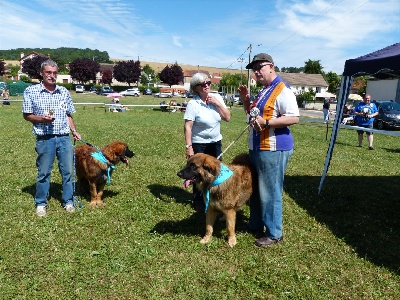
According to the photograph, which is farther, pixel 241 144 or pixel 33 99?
pixel 241 144

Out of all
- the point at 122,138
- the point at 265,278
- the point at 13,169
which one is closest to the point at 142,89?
the point at 122,138

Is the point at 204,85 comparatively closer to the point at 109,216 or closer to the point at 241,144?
the point at 109,216

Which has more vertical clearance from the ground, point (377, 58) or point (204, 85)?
point (377, 58)

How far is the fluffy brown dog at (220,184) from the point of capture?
12.8 ft

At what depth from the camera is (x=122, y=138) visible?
1262 cm

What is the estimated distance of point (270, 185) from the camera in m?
4.05

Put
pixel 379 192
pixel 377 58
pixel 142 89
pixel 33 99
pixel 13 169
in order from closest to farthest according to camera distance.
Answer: pixel 33 99
pixel 377 58
pixel 379 192
pixel 13 169
pixel 142 89

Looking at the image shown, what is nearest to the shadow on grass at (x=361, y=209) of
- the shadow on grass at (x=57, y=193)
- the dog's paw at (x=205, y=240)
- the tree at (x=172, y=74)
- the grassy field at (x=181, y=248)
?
the grassy field at (x=181, y=248)

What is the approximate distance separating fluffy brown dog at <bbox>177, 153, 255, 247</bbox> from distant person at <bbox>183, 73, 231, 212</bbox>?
0.72 metres

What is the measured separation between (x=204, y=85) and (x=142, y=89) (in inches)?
2974

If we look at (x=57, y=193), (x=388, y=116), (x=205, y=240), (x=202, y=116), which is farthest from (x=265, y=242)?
(x=388, y=116)

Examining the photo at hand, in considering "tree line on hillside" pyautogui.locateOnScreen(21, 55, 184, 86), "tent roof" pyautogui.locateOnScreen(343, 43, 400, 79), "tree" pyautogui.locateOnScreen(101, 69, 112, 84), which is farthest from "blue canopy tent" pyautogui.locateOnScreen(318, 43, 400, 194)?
"tree" pyautogui.locateOnScreen(101, 69, 112, 84)

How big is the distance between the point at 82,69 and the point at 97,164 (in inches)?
3465

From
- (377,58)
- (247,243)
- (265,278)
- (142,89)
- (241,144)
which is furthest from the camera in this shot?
(142,89)
